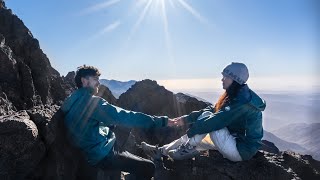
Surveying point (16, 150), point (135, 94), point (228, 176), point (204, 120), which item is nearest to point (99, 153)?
point (16, 150)

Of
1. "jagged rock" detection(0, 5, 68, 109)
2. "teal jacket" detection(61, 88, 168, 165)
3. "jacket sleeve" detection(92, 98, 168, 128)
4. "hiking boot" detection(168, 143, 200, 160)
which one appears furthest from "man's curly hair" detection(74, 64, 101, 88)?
"jagged rock" detection(0, 5, 68, 109)

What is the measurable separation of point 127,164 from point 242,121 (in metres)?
3.81

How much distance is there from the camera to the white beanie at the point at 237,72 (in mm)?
11077

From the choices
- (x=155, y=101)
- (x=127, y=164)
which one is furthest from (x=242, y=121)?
(x=155, y=101)

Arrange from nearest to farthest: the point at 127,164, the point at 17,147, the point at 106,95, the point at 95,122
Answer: the point at 17,147 < the point at 95,122 < the point at 127,164 < the point at 106,95

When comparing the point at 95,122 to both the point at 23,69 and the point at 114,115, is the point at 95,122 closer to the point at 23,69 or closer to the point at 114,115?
the point at 114,115

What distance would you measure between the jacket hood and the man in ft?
9.79

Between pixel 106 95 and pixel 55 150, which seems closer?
pixel 55 150

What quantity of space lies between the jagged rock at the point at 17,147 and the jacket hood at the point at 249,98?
19.8 feet

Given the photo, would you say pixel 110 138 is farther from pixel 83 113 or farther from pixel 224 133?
pixel 224 133

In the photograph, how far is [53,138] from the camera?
31.9ft

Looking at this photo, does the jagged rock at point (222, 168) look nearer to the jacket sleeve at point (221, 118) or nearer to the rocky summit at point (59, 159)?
the rocky summit at point (59, 159)

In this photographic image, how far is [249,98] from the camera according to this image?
10.9 metres

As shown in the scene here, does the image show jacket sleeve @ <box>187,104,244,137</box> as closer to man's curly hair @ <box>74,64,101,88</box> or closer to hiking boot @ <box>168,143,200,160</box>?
hiking boot @ <box>168,143,200,160</box>
